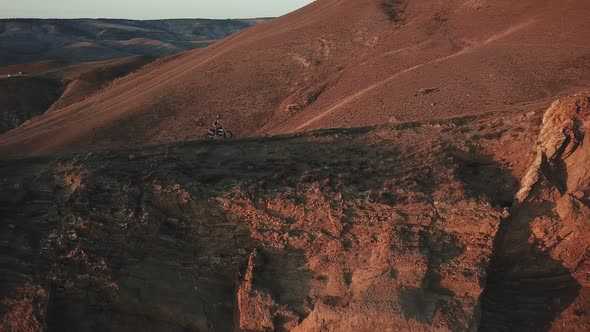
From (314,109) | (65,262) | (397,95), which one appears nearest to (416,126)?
(65,262)

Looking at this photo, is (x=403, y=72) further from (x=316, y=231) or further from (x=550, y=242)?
(x=316, y=231)

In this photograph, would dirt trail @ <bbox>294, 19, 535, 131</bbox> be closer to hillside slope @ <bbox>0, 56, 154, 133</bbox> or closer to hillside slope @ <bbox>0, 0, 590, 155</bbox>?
hillside slope @ <bbox>0, 0, 590, 155</bbox>

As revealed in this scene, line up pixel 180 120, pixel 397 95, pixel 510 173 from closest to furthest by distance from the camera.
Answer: pixel 510 173, pixel 397 95, pixel 180 120

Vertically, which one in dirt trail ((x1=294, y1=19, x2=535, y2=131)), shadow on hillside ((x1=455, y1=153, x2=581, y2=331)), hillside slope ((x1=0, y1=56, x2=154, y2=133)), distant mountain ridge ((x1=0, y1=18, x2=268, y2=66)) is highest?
distant mountain ridge ((x1=0, y1=18, x2=268, y2=66))

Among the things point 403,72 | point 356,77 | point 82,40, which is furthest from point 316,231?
point 82,40

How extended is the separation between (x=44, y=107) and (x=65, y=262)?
1533 inches

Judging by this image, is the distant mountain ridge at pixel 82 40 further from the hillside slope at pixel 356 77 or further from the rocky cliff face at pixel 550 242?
the rocky cliff face at pixel 550 242

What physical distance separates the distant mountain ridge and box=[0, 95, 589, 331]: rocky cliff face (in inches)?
3468

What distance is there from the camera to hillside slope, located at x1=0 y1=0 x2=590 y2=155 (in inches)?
751

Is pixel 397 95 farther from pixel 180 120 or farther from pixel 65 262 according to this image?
pixel 65 262

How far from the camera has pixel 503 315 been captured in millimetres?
7258

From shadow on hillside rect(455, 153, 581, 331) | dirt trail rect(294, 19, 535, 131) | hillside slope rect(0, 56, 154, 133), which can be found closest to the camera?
shadow on hillside rect(455, 153, 581, 331)

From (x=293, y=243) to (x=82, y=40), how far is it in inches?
4965

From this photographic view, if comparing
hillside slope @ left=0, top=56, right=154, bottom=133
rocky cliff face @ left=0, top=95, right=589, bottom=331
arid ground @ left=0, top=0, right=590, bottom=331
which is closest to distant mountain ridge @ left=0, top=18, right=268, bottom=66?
hillside slope @ left=0, top=56, right=154, bottom=133
